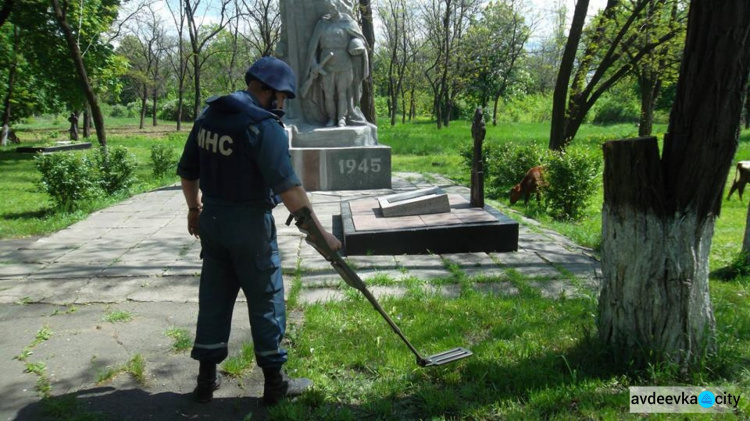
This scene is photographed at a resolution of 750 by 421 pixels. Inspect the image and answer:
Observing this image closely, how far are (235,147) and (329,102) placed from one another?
7990 mm

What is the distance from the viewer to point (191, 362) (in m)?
3.32

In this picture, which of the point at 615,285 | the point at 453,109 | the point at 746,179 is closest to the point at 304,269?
the point at 615,285

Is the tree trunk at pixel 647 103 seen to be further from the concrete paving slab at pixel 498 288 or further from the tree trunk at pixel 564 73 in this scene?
the concrete paving slab at pixel 498 288

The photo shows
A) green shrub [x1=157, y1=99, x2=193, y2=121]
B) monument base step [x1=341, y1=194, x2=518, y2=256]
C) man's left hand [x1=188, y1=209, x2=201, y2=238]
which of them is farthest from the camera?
green shrub [x1=157, y1=99, x2=193, y2=121]

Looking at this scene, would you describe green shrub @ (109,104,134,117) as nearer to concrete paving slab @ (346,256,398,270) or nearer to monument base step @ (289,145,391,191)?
monument base step @ (289,145,391,191)

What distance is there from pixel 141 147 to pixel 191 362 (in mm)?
22036

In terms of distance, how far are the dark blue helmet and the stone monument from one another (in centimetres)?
678

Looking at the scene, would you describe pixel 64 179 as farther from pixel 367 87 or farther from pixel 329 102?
pixel 367 87

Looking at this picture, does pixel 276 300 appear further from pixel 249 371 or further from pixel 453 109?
pixel 453 109

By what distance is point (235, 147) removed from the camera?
8.62 ft

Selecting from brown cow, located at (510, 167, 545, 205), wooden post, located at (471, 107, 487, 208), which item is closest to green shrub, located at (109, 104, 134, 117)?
brown cow, located at (510, 167, 545, 205)

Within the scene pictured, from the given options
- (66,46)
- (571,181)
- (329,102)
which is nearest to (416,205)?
(571,181)
